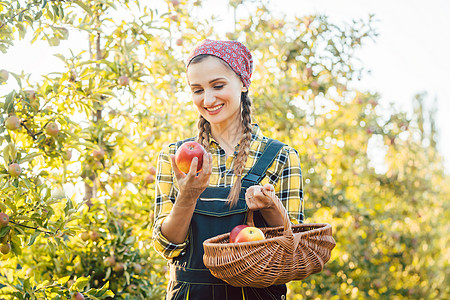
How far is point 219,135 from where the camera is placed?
161cm

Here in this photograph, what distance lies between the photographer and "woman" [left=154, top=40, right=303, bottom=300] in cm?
139

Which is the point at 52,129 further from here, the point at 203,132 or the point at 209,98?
the point at 209,98

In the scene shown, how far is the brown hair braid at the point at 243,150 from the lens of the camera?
4.70 ft

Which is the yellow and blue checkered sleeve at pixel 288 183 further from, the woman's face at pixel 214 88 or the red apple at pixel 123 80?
the red apple at pixel 123 80

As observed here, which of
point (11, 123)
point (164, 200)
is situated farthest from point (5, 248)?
point (164, 200)

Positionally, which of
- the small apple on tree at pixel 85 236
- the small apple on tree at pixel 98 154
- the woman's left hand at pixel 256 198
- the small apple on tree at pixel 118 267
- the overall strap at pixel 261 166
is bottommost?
the small apple on tree at pixel 118 267

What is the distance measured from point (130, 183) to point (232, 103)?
1.20m

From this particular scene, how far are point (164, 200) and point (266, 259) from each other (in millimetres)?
444

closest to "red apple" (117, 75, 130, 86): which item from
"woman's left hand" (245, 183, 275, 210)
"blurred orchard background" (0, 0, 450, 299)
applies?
"blurred orchard background" (0, 0, 450, 299)

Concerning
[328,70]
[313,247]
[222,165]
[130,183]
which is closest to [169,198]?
[222,165]

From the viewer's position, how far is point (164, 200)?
1.50m

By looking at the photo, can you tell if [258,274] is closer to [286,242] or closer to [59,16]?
[286,242]

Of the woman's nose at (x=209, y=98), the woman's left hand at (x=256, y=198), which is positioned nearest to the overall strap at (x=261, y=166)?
the woman's left hand at (x=256, y=198)

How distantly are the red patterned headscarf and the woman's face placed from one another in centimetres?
2
